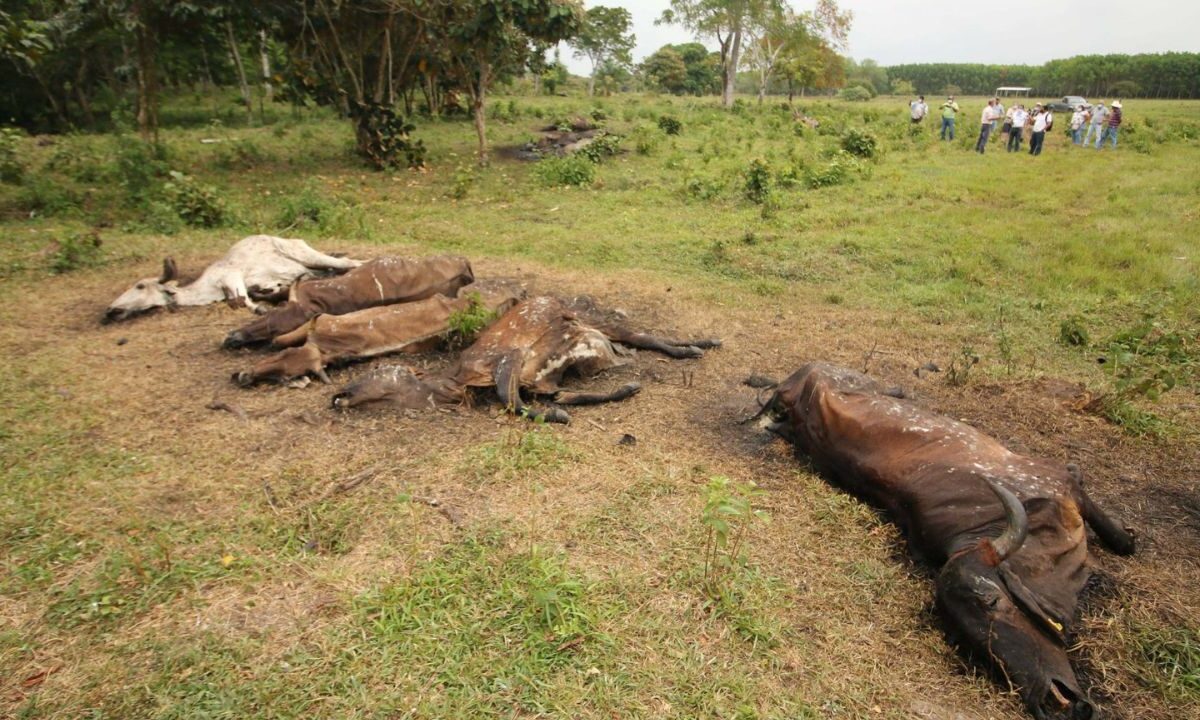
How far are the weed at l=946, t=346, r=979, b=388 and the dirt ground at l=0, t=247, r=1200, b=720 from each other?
114 mm

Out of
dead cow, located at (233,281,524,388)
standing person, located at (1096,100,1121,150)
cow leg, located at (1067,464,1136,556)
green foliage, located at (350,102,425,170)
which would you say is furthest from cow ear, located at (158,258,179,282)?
standing person, located at (1096,100,1121,150)

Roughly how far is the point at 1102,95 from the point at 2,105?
68.1 metres

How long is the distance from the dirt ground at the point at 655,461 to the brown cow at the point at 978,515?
155mm

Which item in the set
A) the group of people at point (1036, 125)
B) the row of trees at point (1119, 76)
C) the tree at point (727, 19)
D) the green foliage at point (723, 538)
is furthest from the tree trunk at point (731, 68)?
the row of trees at point (1119, 76)

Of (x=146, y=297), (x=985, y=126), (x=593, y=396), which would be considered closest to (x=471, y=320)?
(x=593, y=396)

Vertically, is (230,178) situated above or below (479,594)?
above

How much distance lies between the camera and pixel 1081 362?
597 centimetres

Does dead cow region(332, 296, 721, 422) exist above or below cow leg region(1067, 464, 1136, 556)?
above

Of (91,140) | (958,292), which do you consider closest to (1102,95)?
(958,292)

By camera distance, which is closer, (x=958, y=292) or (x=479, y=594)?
(x=479, y=594)

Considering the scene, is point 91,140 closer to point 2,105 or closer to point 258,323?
point 2,105

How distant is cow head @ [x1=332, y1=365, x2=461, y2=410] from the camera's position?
479cm

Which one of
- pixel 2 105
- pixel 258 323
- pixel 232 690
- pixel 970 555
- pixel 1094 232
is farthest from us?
pixel 2 105

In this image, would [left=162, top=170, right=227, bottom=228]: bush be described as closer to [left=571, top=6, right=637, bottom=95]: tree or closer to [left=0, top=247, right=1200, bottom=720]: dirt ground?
[left=0, top=247, right=1200, bottom=720]: dirt ground
